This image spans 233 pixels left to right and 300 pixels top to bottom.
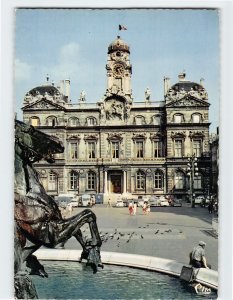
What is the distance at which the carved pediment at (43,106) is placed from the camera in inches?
358

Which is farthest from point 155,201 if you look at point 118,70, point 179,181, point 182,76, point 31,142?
point 31,142

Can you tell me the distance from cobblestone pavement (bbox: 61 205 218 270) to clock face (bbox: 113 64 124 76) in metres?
2.60

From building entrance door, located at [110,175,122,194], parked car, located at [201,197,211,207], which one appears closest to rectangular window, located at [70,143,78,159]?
building entrance door, located at [110,175,122,194]

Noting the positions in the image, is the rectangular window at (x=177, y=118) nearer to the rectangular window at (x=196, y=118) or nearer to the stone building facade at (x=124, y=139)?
the stone building facade at (x=124, y=139)

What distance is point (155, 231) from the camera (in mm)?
9039

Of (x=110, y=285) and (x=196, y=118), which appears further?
(x=196, y=118)

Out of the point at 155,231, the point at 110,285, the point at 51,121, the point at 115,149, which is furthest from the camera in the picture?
the point at 115,149

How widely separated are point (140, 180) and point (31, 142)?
2.66 meters

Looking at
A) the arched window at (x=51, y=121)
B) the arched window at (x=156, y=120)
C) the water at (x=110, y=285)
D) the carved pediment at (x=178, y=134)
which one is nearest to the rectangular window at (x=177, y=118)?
the carved pediment at (x=178, y=134)

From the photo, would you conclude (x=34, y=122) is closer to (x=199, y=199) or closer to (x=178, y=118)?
(x=178, y=118)

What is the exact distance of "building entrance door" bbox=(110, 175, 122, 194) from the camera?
9.88m

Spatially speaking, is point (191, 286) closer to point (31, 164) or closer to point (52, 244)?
point (52, 244)

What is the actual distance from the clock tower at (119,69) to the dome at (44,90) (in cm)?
105
